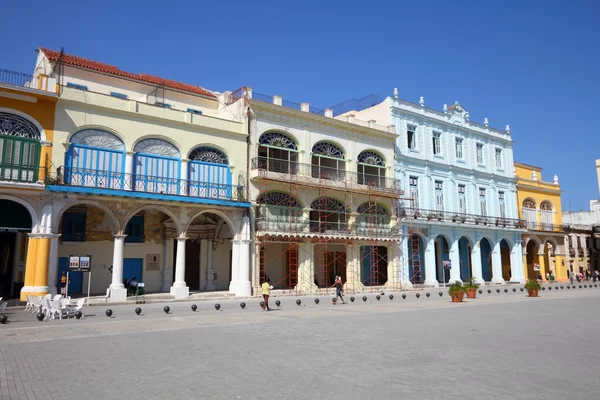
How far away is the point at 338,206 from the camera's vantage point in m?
32.1

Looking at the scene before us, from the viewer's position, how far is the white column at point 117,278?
22062mm

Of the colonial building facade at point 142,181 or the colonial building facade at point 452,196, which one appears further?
the colonial building facade at point 452,196

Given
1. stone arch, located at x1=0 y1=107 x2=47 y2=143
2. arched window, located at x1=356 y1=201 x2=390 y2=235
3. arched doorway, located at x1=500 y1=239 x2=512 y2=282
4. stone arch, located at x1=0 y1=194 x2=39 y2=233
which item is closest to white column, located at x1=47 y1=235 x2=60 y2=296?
stone arch, located at x1=0 y1=194 x2=39 y2=233

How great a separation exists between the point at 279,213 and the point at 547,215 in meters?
31.1

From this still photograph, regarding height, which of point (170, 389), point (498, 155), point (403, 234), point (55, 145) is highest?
point (498, 155)

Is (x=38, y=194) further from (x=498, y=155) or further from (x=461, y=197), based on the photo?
(x=498, y=155)

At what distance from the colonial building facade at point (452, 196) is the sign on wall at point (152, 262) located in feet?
51.7

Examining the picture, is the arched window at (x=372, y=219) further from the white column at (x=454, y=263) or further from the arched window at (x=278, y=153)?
the white column at (x=454, y=263)

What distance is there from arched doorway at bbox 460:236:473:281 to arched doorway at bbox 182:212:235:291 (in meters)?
20.7

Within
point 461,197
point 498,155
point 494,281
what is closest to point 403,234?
point 461,197

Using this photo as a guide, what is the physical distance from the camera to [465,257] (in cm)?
4091

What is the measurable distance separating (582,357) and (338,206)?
23.9 metres

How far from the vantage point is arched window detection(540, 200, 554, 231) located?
4604 cm

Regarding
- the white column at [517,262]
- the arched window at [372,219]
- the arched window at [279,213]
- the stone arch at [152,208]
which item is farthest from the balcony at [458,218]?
the stone arch at [152,208]
